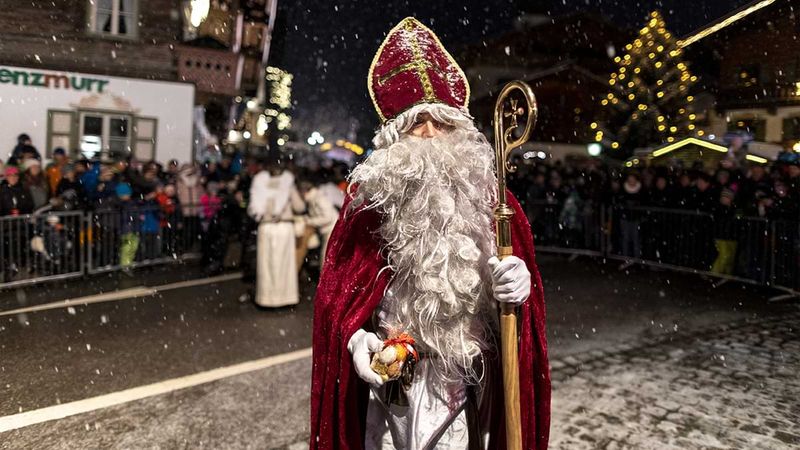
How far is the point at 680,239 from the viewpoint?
10.5m

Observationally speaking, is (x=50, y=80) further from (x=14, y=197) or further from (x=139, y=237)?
(x=14, y=197)

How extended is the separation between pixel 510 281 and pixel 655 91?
945 inches

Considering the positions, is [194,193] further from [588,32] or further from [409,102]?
[588,32]

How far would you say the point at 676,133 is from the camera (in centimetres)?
2342

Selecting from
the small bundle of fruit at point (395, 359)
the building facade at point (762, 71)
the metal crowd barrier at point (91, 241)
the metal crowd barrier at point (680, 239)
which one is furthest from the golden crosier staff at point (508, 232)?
the building facade at point (762, 71)

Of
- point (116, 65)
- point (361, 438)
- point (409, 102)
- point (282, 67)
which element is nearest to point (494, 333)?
point (361, 438)

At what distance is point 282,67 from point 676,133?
111 feet

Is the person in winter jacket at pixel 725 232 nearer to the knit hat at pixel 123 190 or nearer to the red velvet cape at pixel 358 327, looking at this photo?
the red velvet cape at pixel 358 327

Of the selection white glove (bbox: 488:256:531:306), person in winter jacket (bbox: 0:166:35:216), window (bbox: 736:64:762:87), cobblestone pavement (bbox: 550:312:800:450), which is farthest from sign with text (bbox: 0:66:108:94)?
window (bbox: 736:64:762:87)

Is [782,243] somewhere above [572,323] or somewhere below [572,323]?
above

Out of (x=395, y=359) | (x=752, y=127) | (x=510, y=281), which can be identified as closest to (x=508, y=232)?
(x=510, y=281)

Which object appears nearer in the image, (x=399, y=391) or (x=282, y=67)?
(x=399, y=391)

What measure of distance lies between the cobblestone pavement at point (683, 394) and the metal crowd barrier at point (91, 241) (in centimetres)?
756

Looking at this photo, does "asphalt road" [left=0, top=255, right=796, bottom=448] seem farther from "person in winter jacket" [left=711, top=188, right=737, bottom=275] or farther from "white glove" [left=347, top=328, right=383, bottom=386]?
"white glove" [left=347, top=328, right=383, bottom=386]
